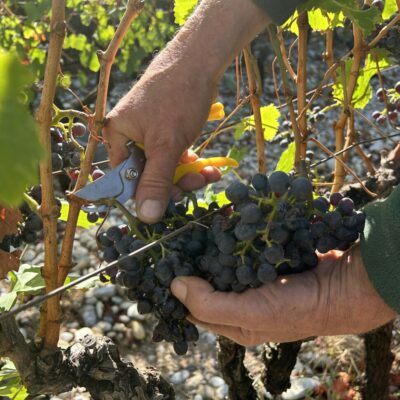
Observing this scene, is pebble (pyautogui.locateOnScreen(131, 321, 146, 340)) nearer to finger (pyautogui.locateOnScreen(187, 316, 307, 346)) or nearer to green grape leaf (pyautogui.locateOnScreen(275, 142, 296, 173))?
green grape leaf (pyautogui.locateOnScreen(275, 142, 296, 173))

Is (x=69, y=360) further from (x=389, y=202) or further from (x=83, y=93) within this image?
(x=83, y=93)

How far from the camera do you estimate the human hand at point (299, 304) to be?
999mm

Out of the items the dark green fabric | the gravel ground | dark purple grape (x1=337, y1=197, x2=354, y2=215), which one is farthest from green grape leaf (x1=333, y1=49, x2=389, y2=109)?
dark purple grape (x1=337, y1=197, x2=354, y2=215)

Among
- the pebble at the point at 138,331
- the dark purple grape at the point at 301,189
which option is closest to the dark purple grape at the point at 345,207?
the dark purple grape at the point at 301,189

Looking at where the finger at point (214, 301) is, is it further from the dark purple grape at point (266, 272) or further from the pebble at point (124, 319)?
the pebble at point (124, 319)

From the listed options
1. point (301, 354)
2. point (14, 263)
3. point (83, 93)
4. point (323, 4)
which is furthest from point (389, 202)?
point (83, 93)

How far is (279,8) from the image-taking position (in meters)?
1.16

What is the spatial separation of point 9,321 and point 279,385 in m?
0.87

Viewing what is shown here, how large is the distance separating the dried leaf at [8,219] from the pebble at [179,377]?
1.32 metres

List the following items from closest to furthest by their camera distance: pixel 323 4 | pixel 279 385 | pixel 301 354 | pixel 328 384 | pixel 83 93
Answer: pixel 323 4, pixel 279 385, pixel 328 384, pixel 301 354, pixel 83 93

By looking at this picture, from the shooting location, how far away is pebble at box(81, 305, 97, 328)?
2.55 meters

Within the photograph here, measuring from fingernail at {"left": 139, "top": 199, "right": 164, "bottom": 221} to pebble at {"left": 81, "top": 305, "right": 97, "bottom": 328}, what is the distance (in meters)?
1.63

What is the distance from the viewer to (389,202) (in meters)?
1.05

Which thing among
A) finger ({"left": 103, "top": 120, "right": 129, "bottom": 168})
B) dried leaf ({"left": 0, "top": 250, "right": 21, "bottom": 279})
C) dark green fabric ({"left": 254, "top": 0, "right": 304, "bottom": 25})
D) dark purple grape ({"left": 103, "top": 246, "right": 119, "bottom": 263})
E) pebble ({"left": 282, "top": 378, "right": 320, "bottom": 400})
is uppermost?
dark green fabric ({"left": 254, "top": 0, "right": 304, "bottom": 25})
